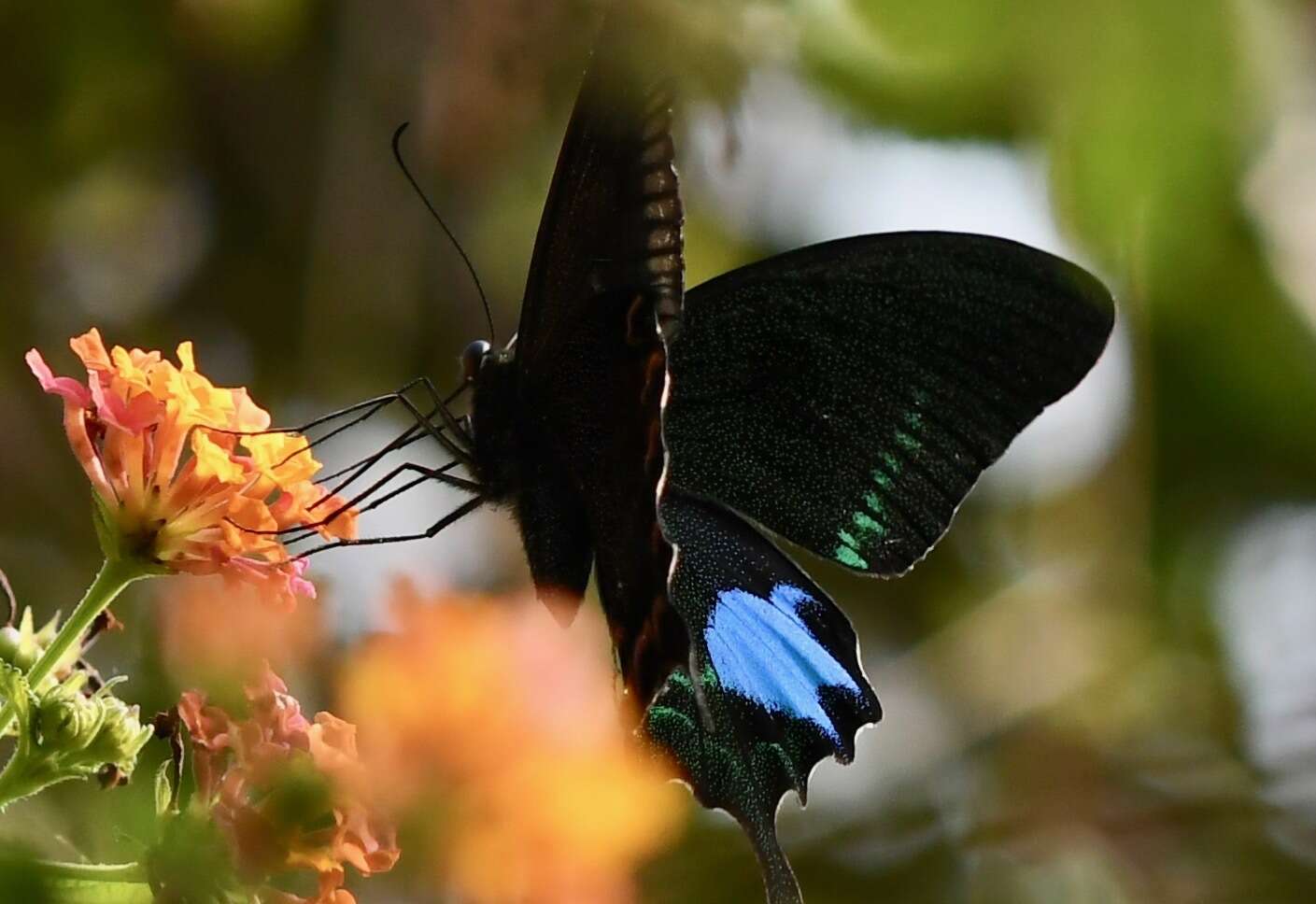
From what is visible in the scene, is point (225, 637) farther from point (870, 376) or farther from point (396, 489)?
point (870, 376)

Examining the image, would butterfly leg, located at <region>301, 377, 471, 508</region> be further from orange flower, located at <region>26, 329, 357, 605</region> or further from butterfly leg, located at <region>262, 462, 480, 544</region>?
orange flower, located at <region>26, 329, 357, 605</region>

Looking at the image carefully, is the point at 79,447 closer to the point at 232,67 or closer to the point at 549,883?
the point at 549,883

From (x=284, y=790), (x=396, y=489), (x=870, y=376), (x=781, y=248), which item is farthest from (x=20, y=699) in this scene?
(x=781, y=248)

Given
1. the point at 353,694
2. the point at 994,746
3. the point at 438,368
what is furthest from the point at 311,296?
the point at 994,746

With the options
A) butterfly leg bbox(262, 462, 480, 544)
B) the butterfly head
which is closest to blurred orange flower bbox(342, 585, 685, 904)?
butterfly leg bbox(262, 462, 480, 544)

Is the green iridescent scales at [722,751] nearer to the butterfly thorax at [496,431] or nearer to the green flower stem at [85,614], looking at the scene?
the butterfly thorax at [496,431]

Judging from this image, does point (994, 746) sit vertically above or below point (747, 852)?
above
